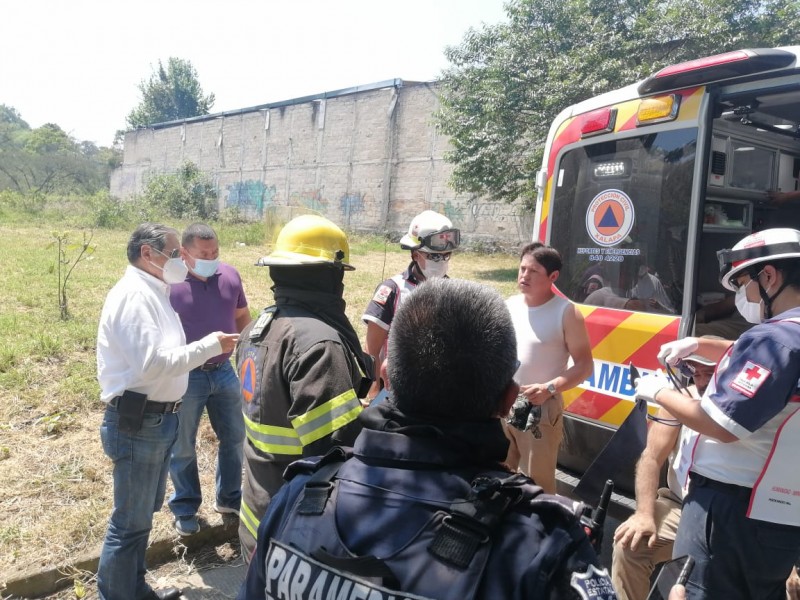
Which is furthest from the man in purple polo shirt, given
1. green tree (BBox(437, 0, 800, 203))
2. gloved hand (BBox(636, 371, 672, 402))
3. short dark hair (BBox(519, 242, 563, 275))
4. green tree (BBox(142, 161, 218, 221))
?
green tree (BBox(142, 161, 218, 221))

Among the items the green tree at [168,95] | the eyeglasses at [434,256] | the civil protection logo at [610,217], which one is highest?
the green tree at [168,95]

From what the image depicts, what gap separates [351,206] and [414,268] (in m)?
22.7

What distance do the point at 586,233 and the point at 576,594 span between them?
106 inches

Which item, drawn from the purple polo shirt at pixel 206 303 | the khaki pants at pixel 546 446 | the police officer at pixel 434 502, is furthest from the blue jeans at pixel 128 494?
the khaki pants at pixel 546 446

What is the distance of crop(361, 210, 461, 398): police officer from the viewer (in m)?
3.57

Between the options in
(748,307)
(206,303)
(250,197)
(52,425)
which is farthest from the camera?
(250,197)

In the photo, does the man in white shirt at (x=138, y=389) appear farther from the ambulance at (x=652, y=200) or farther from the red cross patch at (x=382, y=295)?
the ambulance at (x=652, y=200)

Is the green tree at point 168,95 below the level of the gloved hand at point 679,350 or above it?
above

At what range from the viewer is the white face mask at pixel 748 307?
218cm

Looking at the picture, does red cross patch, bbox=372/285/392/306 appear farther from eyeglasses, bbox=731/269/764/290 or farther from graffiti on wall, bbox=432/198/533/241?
graffiti on wall, bbox=432/198/533/241

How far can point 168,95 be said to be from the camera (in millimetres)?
49094

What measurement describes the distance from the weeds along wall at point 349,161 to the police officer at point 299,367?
53.7ft

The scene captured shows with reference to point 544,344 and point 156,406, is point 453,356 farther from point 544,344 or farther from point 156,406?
point 544,344

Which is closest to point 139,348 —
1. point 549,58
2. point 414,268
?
point 414,268
